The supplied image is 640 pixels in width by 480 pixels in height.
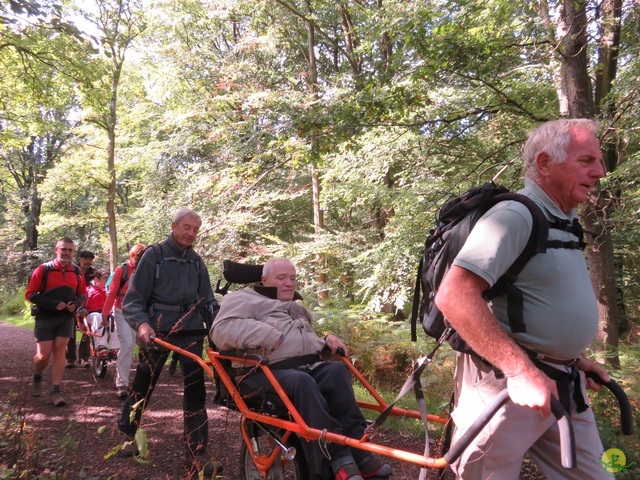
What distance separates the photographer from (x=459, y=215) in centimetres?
213

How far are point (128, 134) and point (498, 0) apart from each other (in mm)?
15169

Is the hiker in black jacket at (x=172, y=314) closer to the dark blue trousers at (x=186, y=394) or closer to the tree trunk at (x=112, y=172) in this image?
the dark blue trousers at (x=186, y=394)

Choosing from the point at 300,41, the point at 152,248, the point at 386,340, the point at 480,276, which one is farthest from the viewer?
the point at 300,41

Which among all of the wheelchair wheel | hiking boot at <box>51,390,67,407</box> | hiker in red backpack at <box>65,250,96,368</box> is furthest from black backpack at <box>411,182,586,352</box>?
hiker in red backpack at <box>65,250,96,368</box>

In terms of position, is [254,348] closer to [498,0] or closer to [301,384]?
[301,384]

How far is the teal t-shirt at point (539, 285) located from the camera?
1.82 m

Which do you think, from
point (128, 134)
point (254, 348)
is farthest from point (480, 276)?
point (128, 134)

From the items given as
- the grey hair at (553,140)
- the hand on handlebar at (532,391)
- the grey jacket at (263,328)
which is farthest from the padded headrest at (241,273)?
the hand on handlebar at (532,391)

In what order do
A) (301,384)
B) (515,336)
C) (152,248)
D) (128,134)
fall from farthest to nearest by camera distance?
1. (128,134)
2. (152,248)
3. (301,384)
4. (515,336)

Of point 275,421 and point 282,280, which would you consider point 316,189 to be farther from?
point 275,421

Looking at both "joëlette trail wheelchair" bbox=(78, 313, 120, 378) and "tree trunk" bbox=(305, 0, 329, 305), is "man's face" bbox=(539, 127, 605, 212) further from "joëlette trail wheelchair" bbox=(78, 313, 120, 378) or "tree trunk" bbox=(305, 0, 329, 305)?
"tree trunk" bbox=(305, 0, 329, 305)

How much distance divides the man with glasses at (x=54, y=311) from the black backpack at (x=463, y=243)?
551 centimetres

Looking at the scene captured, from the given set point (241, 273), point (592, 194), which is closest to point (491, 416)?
point (241, 273)

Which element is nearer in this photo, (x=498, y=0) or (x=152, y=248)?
(x=152, y=248)
